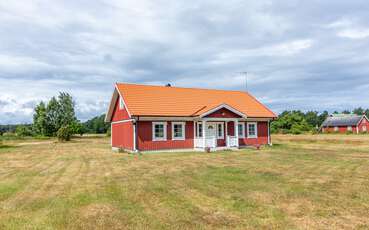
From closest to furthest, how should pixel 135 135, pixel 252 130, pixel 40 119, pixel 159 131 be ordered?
1. pixel 135 135
2. pixel 159 131
3. pixel 252 130
4. pixel 40 119

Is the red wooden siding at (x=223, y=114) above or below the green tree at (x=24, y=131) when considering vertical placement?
above

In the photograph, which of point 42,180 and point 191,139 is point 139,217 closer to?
point 42,180

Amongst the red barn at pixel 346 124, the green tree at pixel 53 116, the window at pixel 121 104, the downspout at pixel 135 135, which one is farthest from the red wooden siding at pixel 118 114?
the red barn at pixel 346 124

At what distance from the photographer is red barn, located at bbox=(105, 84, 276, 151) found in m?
21.3

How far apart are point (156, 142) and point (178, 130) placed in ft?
6.64

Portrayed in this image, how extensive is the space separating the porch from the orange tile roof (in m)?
1.15

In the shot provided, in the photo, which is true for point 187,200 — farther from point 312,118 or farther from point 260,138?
A: point 312,118

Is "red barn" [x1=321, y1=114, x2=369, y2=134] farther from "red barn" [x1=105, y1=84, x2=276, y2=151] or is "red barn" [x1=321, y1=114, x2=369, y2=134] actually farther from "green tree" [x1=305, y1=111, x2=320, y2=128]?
"red barn" [x1=105, y1=84, x2=276, y2=151]

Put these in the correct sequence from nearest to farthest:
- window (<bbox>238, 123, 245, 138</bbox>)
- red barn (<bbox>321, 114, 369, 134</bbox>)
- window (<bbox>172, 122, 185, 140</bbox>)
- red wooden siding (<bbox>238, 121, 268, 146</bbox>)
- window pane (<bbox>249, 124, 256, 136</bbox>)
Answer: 1. window (<bbox>172, 122, 185, 140</bbox>)
2. window (<bbox>238, 123, 245, 138</bbox>)
3. red wooden siding (<bbox>238, 121, 268, 146</bbox>)
4. window pane (<bbox>249, 124, 256, 136</bbox>)
5. red barn (<bbox>321, 114, 369, 134</bbox>)

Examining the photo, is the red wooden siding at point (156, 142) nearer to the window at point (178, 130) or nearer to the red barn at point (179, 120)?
the red barn at point (179, 120)

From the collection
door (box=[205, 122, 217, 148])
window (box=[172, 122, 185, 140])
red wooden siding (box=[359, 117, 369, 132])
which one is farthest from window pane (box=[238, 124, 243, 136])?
red wooden siding (box=[359, 117, 369, 132])

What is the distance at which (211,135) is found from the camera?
23500 mm

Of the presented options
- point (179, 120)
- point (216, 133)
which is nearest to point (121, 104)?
point (179, 120)

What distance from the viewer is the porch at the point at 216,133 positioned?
22359 millimetres
